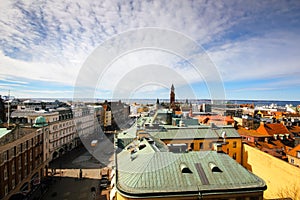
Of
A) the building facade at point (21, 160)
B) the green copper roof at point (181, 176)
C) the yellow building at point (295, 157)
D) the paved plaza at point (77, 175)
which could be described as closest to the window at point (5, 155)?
the building facade at point (21, 160)

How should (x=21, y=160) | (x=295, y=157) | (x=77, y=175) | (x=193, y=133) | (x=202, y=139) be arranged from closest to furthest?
(x=21, y=160), (x=295, y=157), (x=202, y=139), (x=193, y=133), (x=77, y=175)

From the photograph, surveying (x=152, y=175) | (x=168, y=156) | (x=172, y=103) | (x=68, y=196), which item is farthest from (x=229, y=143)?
(x=172, y=103)

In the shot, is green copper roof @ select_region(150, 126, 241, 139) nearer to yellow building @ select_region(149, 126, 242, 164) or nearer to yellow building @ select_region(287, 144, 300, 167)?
yellow building @ select_region(149, 126, 242, 164)

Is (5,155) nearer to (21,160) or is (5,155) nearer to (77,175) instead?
(21,160)

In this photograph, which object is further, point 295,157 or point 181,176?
point 295,157

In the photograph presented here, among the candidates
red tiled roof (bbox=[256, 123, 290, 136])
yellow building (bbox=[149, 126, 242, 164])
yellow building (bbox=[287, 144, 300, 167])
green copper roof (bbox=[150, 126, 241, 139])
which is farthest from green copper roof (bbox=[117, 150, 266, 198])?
red tiled roof (bbox=[256, 123, 290, 136])

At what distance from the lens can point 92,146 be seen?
58.2 meters

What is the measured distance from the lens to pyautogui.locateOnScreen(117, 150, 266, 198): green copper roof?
14.3 meters

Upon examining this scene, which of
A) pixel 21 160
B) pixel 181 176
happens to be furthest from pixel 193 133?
pixel 21 160

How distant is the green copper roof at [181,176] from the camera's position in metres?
14.3

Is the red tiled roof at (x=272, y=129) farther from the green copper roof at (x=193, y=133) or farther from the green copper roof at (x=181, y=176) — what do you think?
the green copper roof at (x=181, y=176)

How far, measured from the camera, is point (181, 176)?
15.4m

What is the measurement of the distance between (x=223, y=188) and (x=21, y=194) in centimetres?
2635

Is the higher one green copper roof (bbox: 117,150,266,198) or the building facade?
green copper roof (bbox: 117,150,266,198)
